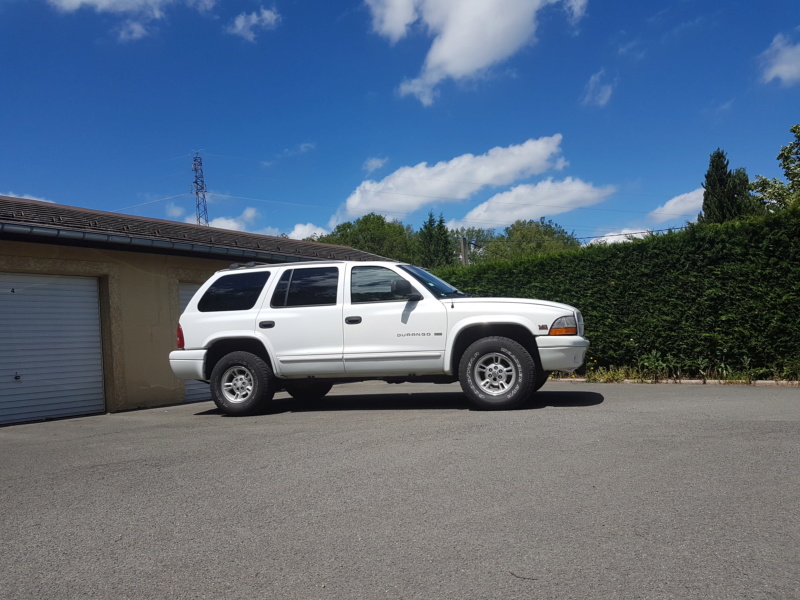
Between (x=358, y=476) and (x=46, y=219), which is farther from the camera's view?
(x=46, y=219)

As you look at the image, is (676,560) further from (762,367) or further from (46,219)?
(46,219)

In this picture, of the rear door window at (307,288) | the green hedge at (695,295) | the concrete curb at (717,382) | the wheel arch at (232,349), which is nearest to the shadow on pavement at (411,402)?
the wheel arch at (232,349)

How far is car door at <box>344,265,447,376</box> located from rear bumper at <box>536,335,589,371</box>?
3.80ft

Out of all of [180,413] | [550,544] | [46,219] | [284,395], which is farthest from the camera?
[284,395]

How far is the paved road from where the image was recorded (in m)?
3.06

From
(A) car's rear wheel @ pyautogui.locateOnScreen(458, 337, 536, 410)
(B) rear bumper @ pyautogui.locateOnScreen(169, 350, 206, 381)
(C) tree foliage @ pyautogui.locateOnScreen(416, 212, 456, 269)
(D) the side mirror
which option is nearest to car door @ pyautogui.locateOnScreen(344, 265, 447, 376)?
(D) the side mirror

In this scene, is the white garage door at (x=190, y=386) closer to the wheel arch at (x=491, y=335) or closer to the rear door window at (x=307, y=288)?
the rear door window at (x=307, y=288)

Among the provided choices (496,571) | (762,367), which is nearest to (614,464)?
(496,571)

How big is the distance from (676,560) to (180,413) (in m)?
8.61

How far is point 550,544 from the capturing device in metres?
3.40

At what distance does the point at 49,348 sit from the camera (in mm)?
10969

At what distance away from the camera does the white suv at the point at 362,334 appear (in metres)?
7.88

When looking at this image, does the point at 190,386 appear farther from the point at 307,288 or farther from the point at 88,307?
the point at 307,288

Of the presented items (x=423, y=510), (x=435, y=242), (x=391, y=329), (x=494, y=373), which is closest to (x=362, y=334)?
(x=391, y=329)
